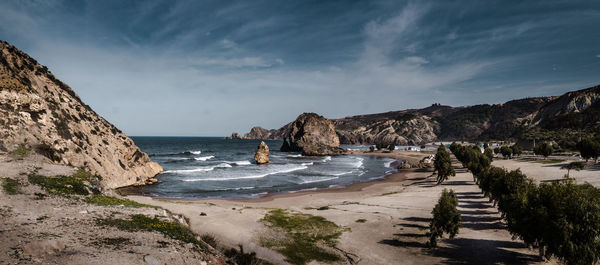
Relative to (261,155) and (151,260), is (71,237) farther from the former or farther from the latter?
(261,155)

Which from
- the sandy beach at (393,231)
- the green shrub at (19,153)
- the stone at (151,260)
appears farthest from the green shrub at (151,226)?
the green shrub at (19,153)

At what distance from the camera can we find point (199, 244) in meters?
12.8

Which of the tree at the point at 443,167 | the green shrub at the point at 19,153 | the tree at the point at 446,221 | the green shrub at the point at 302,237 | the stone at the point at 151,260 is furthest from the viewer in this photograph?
the tree at the point at 443,167

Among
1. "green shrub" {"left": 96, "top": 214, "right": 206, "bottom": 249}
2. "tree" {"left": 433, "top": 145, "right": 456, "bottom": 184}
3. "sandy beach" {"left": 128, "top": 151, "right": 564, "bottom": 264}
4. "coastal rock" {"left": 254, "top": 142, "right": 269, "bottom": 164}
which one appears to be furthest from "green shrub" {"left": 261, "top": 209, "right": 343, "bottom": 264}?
"coastal rock" {"left": 254, "top": 142, "right": 269, "bottom": 164}

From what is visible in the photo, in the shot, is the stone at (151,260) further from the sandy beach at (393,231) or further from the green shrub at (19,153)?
the green shrub at (19,153)

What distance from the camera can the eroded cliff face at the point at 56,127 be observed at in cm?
2600

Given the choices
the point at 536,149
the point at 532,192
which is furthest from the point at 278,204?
the point at 536,149

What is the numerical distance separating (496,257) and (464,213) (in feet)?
31.1

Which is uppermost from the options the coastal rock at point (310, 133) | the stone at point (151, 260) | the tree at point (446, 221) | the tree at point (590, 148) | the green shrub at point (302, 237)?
the coastal rock at point (310, 133)

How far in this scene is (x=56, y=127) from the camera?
3078cm

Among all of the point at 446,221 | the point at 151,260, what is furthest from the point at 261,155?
the point at 151,260

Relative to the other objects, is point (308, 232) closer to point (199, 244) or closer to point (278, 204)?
point (199, 244)

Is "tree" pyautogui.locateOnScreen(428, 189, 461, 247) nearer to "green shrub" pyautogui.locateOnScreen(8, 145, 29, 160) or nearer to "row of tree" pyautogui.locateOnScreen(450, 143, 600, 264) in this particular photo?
"row of tree" pyautogui.locateOnScreen(450, 143, 600, 264)

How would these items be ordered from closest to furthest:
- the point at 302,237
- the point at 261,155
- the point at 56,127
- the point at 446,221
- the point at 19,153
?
the point at 446,221, the point at 302,237, the point at 19,153, the point at 56,127, the point at 261,155
